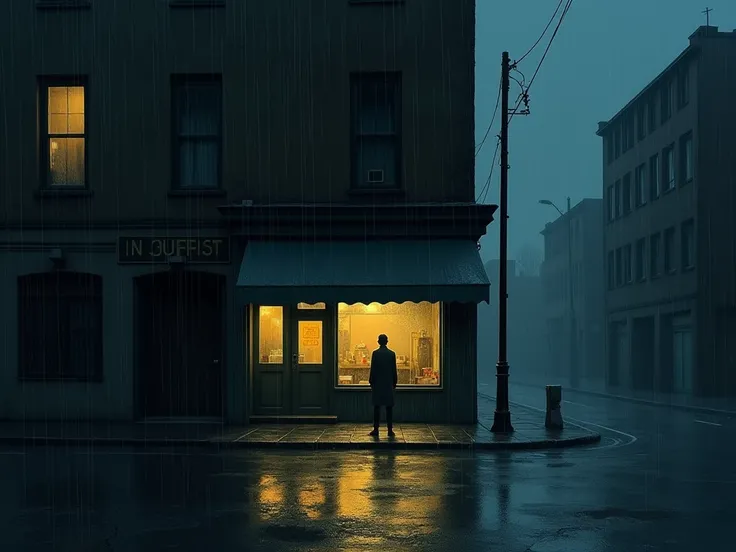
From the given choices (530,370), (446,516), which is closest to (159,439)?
(446,516)

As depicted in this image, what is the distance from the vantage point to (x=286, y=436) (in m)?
17.4

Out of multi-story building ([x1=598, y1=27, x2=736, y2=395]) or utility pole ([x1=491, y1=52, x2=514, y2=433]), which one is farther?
multi-story building ([x1=598, y1=27, x2=736, y2=395])

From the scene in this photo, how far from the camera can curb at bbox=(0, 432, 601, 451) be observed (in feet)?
53.7

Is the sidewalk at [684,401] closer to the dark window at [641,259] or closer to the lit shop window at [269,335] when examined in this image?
the dark window at [641,259]

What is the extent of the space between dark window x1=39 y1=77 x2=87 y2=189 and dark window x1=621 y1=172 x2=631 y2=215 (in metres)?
34.7

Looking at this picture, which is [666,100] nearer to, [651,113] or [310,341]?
[651,113]

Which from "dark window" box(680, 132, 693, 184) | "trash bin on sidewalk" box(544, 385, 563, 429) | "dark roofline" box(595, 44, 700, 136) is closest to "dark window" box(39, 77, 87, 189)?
"trash bin on sidewalk" box(544, 385, 563, 429)

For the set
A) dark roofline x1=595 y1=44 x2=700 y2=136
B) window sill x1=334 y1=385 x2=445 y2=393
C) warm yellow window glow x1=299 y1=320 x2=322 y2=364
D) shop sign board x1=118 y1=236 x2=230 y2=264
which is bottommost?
window sill x1=334 y1=385 x2=445 y2=393

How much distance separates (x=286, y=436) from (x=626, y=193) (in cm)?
3666

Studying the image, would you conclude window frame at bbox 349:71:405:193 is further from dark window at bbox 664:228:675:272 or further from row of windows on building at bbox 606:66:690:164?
dark window at bbox 664:228:675:272

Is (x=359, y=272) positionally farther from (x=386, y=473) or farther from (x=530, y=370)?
(x=530, y=370)

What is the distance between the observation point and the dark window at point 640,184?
46.2 m

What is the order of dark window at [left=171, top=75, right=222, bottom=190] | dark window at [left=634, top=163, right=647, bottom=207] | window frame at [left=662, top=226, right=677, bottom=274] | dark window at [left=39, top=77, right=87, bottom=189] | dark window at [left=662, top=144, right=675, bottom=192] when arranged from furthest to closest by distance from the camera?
dark window at [left=634, top=163, right=647, bottom=207] < dark window at [left=662, top=144, right=675, bottom=192] < window frame at [left=662, top=226, right=677, bottom=274] < dark window at [left=39, top=77, right=87, bottom=189] < dark window at [left=171, top=75, right=222, bottom=190]

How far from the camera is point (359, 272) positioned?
63.0 ft
